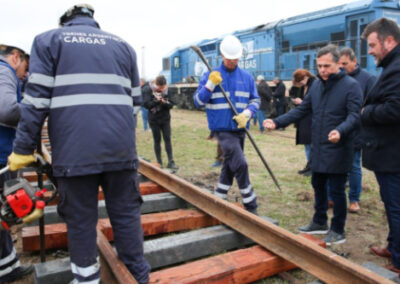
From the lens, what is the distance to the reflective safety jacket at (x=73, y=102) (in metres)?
2.16

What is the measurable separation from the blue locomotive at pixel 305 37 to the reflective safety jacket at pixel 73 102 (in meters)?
11.5

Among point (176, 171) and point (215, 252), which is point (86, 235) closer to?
point (215, 252)

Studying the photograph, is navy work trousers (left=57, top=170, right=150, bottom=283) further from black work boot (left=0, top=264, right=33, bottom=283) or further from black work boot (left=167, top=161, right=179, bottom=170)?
black work boot (left=167, top=161, right=179, bottom=170)

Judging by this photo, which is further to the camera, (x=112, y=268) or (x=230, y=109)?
(x=230, y=109)

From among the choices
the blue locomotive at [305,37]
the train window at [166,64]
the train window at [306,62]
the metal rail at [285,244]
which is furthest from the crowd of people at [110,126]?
the train window at [166,64]

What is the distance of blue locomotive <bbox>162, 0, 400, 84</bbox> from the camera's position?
484 inches

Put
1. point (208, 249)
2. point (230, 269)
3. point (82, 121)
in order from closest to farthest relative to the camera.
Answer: point (82, 121), point (230, 269), point (208, 249)

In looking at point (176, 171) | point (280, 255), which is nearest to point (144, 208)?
point (280, 255)

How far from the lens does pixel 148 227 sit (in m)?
3.66

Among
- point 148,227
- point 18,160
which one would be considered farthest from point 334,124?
point 18,160

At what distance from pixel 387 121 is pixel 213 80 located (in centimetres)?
191

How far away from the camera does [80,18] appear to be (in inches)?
94.5

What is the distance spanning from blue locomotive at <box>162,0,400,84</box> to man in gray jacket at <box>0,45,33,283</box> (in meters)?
11.3

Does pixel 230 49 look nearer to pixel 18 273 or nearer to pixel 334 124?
pixel 334 124
